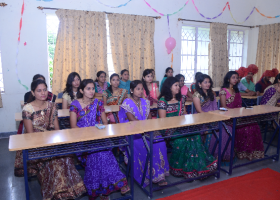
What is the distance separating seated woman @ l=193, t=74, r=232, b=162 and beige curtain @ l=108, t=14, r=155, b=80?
2563mm

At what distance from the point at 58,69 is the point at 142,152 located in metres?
3.11

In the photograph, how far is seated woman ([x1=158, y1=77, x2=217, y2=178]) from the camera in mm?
2545

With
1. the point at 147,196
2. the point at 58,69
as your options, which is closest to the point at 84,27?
the point at 58,69

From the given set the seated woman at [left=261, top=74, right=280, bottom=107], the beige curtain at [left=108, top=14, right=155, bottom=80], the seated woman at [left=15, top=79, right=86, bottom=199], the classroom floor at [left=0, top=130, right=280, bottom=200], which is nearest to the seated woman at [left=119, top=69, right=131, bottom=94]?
the beige curtain at [left=108, top=14, right=155, bottom=80]

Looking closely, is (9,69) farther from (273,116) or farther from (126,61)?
(273,116)

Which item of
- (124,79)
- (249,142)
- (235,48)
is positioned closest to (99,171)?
(249,142)

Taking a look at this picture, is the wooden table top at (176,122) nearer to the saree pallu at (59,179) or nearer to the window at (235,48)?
the saree pallu at (59,179)

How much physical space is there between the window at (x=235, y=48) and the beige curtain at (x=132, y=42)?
3054mm

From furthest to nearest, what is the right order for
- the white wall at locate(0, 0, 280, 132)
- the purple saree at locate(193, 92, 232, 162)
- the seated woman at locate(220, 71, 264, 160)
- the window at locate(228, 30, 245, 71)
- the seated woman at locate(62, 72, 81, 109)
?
the window at locate(228, 30, 245, 71)
the white wall at locate(0, 0, 280, 132)
the seated woman at locate(62, 72, 81, 109)
the seated woman at locate(220, 71, 264, 160)
the purple saree at locate(193, 92, 232, 162)

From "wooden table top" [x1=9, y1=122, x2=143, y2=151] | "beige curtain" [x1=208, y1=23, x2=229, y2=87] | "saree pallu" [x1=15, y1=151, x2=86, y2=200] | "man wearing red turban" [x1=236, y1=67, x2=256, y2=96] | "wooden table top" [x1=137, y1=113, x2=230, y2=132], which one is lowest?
"saree pallu" [x1=15, y1=151, x2=86, y2=200]

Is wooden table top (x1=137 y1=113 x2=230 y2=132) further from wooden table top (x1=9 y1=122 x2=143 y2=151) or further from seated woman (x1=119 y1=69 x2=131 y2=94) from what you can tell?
seated woman (x1=119 y1=69 x2=131 y2=94)

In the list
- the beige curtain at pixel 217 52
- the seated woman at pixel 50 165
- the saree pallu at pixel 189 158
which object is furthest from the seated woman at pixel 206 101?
the beige curtain at pixel 217 52

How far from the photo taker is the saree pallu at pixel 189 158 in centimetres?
254

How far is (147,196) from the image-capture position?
7.51ft
